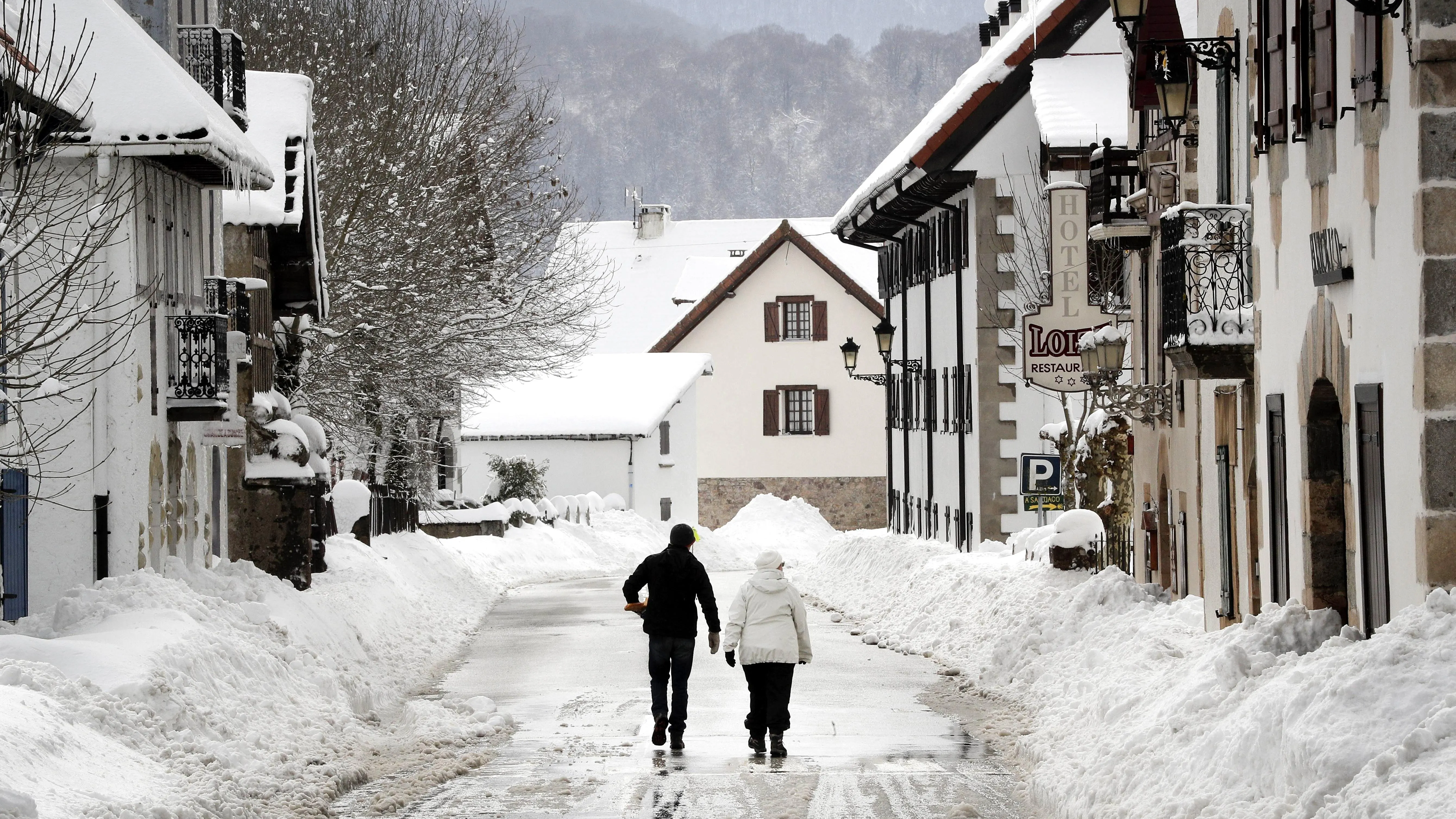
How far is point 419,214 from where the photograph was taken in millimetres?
30594

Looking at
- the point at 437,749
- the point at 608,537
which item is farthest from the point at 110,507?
the point at 608,537

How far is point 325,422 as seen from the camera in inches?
1257

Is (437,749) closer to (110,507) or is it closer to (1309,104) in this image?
(110,507)

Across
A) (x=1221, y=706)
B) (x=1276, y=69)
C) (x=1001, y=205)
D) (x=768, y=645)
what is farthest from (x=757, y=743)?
(x=1001, y=205)

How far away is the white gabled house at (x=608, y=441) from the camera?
58312mm

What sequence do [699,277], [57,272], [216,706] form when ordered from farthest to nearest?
[699,277], [57,272], [216,706]

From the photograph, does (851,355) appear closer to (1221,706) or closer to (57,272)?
(57,272)

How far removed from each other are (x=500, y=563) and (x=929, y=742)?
26.7 m

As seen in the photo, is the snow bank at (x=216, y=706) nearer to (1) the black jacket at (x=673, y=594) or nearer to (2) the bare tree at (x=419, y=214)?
(1) the black jacket at (x=673, y=594)

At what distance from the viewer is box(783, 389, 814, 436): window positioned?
203ft

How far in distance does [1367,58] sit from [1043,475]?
1661 centimetres

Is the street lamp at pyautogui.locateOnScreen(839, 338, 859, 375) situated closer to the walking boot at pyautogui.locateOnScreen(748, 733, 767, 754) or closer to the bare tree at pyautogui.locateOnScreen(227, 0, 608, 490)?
the bare tree at pyautogui.locateOnScreen(227, 0, 608, 490)

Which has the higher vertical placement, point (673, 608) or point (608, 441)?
point (608, 441)

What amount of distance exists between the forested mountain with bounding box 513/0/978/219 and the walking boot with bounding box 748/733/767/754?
126 m
